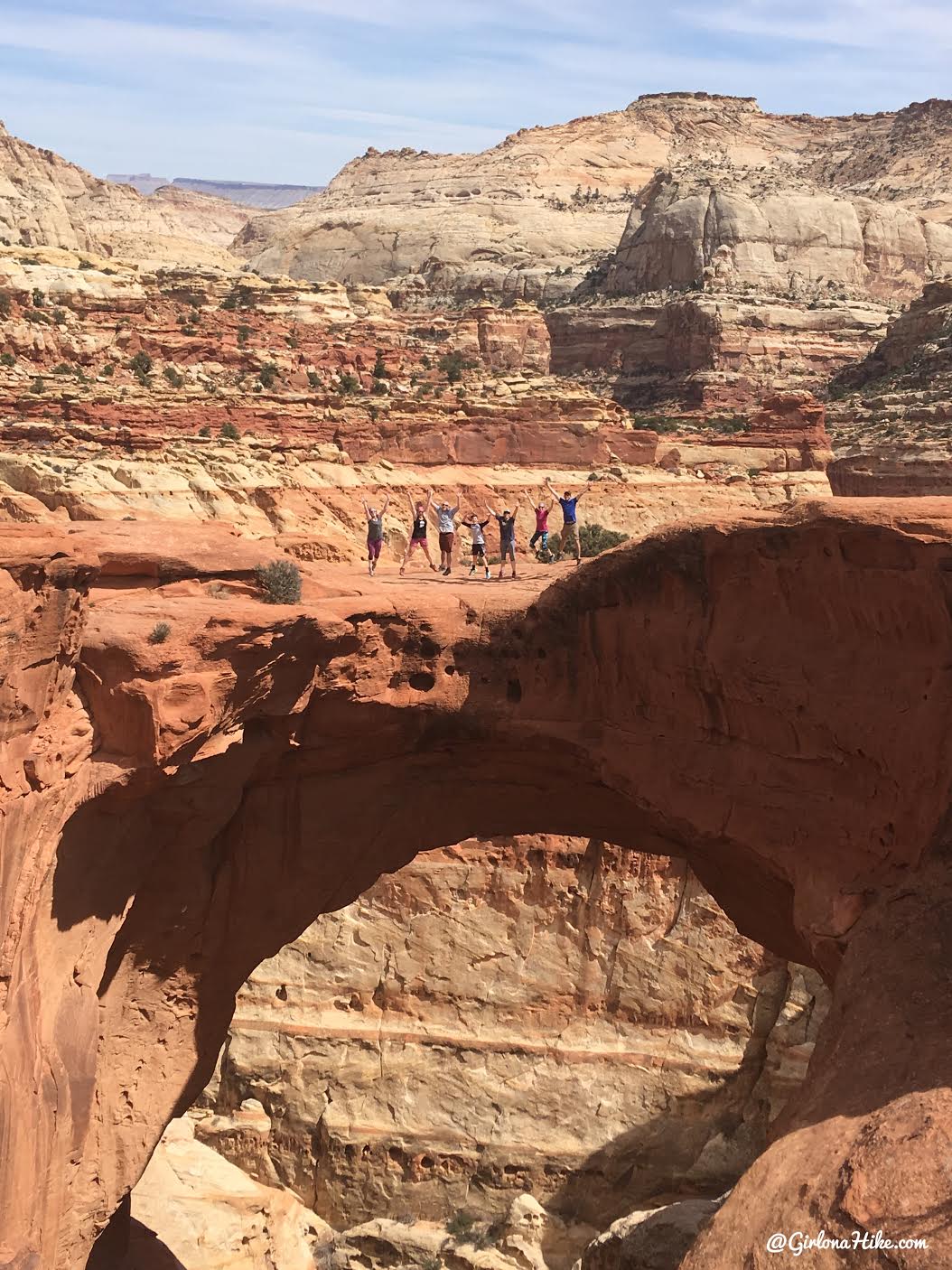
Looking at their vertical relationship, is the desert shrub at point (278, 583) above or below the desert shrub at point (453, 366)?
below

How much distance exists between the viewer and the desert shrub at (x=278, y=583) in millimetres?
13125

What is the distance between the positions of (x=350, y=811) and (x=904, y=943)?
6561 mm

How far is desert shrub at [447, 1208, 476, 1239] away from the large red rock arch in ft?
21.2

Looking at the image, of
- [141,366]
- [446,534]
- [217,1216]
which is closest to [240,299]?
[141,366]

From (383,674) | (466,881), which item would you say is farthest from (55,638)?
(466,881)

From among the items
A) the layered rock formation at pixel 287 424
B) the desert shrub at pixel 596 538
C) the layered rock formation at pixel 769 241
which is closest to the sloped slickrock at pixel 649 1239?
the layered rock formation at pixel 287 424

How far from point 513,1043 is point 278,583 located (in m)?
10.3

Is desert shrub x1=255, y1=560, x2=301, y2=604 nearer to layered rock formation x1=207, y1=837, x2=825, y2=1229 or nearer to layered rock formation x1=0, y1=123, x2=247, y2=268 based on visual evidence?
layered rock formation x1=207, y1=837, x2=825, y2=1229

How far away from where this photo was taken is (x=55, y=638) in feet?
33.5

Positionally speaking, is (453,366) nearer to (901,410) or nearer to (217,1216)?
(901,410)

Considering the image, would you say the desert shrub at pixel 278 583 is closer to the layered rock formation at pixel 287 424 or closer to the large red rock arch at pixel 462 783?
the large red rock arch at pixel 462 783

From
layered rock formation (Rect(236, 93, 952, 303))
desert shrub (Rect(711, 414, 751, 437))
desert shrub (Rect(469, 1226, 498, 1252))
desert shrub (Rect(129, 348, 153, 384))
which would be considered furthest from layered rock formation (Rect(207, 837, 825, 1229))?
layered rock formation (Rect(236, 93, 952, 303))

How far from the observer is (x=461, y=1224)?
19391 millimetres

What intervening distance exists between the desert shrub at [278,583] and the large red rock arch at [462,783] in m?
0.51
